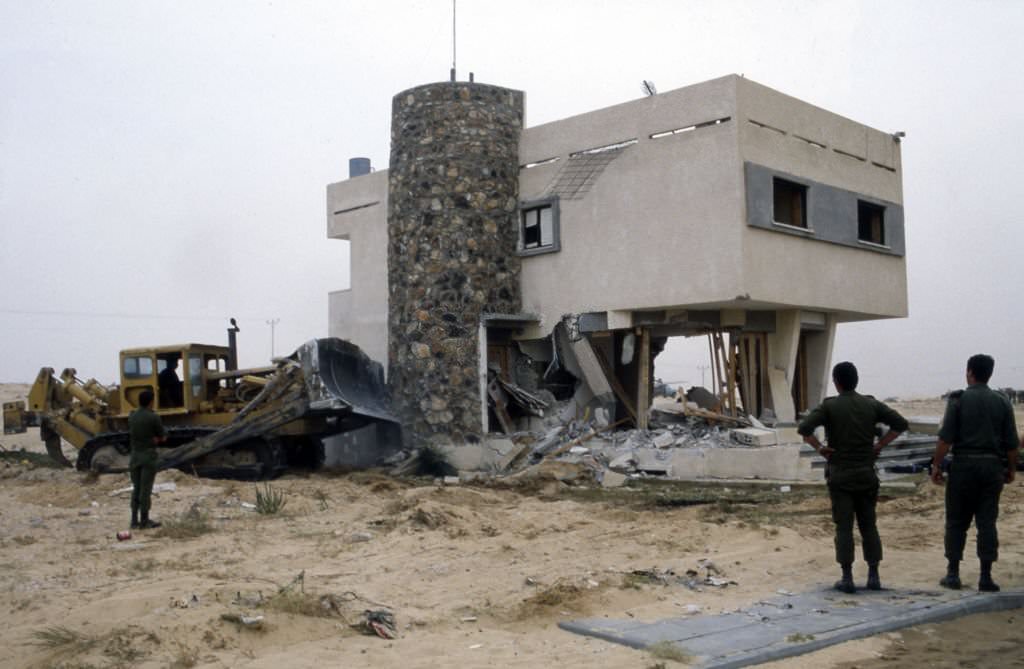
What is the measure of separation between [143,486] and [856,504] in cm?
887

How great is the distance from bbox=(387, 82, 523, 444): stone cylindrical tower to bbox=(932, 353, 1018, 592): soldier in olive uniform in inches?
531

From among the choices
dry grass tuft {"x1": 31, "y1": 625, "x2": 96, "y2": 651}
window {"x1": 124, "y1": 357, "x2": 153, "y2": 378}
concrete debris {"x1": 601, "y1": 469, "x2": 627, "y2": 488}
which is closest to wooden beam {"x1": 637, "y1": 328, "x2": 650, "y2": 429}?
concrete debris {"x1": 601, "y1": 469, "x2": 627, "y2": 488}

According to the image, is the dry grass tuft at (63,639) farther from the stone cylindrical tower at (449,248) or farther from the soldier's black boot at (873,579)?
the stone cylindrical tower at (449,248)

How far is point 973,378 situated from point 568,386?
14488 mm

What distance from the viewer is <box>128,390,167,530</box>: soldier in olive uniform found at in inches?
507

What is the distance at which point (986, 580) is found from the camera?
8.08 metres

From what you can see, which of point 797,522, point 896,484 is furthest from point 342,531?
point 896,484

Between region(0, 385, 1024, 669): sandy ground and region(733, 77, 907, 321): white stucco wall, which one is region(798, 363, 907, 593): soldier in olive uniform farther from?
region(733, 77, 907, 321): white stucco wall

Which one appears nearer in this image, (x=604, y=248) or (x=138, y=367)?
(x=138, y=367)

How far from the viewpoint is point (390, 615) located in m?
7.54

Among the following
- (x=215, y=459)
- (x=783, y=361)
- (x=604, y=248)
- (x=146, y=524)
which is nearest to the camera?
(x=146, y=524)

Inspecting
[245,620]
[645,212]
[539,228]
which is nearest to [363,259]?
[539,228]

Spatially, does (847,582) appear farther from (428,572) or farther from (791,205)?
(791,205)

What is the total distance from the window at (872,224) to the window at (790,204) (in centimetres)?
294
